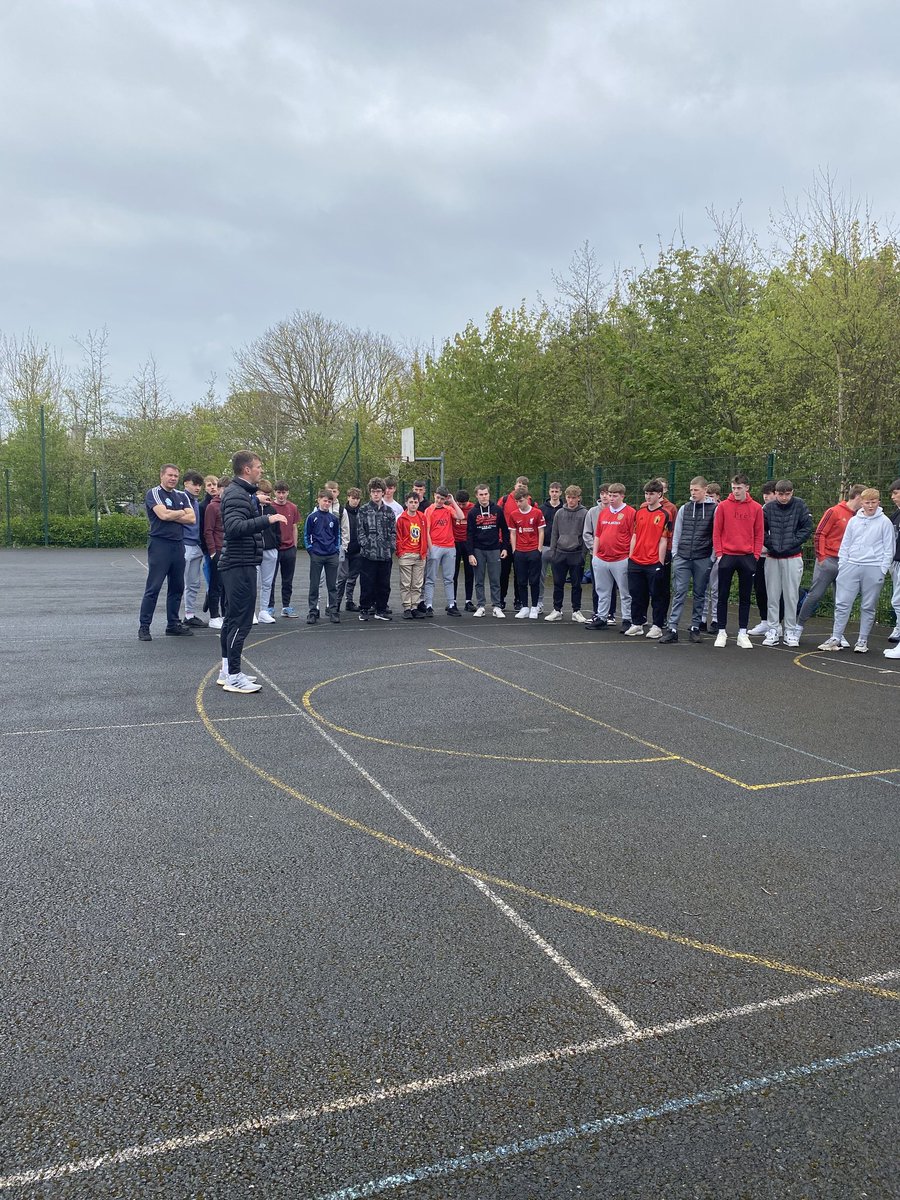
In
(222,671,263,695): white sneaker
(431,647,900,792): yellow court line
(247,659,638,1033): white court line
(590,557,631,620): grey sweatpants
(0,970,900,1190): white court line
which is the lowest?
(0,970,900,1190): white court line

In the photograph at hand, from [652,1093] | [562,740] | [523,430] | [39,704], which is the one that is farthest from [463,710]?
[523,430]

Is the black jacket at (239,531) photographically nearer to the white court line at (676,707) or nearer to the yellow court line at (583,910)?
the yellow court line at (583,910)

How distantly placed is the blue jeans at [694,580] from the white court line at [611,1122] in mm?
8209

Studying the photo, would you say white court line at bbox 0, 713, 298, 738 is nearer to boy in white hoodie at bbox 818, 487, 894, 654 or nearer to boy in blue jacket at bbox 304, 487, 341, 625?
boy in blue jacket at bbox 304, 487, 341, 625

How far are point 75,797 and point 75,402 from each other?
3574 cm

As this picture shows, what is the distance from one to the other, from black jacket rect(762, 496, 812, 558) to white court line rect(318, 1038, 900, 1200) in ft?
27.7

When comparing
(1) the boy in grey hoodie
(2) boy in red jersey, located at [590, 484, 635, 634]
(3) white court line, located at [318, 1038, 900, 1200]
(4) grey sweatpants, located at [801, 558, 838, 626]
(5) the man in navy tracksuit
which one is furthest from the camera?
(1) the boy in grey hoodie

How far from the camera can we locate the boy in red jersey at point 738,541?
10008 mm

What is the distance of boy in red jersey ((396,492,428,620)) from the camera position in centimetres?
1204

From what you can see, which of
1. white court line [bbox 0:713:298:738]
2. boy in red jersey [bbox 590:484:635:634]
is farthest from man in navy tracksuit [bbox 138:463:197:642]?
boy in red jersey [bbox 590:484:635:634]

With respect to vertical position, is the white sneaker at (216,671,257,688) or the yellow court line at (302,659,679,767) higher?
the white sneaker at (216,671,257,688)

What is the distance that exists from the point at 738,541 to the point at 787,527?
769mm

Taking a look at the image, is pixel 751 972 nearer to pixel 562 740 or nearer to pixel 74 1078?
pixel 74 1078

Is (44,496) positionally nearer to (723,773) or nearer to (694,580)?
(694,580)
